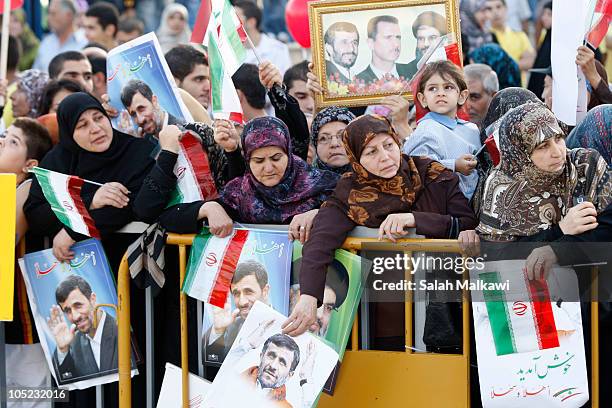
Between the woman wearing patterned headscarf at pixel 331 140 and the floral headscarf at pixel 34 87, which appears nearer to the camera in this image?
the woman wearing patterned headscarf at pixel 331 140

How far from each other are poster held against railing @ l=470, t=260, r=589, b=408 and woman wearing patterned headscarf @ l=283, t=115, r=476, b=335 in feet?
1.17

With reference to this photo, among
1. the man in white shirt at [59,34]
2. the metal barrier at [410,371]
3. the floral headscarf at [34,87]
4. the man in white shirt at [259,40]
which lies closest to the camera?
the metal barrier at [410,371]

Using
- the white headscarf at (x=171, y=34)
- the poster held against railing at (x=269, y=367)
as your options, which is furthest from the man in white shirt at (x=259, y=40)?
the poster held against railing at (x=269, y=367)

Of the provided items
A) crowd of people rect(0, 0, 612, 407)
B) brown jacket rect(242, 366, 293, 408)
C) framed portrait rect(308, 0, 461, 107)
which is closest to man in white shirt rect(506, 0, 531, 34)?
crowd of people rect(0, 0, 612, 407)

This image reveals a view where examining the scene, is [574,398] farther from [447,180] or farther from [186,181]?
[186,181]

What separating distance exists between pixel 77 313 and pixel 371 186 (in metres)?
1.77

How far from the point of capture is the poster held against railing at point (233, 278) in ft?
17.1

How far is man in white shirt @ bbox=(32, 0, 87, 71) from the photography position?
12362 millimetres

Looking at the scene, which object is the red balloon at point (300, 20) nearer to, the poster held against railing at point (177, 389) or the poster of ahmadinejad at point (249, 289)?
the poster of ahmadinejad at point (249, 289)

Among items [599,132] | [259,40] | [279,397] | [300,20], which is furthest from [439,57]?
[259,40]

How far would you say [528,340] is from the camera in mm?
4703

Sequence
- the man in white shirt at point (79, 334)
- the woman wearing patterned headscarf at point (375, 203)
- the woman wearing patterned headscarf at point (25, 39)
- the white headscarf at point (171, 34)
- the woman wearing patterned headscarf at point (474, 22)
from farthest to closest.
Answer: the woman wearing patterned headscarf at point (25, 39) → the white headscarf at point (171, 34) → the woman wearing patterned headscarf at point (474, 22) → the man in white shirt at point (79, 334) → the woman wearing patterned headscarf at point (375, 203)

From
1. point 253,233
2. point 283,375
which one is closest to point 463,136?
point 253,233

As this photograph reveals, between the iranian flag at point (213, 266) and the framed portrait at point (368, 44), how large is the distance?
1.11 meters
